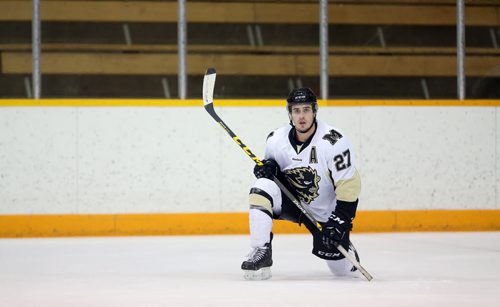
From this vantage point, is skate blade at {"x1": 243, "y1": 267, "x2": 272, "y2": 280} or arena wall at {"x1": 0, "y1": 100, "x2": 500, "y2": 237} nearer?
skate blade at {"x1": 243, "y1": 267, "x2": 272, "y2": 280}

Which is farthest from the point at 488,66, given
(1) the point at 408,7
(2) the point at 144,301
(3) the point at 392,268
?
(2) the point at 144,301

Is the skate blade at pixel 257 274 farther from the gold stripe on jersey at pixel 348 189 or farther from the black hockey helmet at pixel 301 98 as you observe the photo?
the black hockey helmet at pixel 301 98

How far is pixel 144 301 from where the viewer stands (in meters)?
3.39

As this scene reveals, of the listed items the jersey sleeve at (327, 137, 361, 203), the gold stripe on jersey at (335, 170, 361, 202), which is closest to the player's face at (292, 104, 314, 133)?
the jersey sleeve at (327, 137, 361, 203)

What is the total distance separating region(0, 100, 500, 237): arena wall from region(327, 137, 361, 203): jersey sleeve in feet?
9.48

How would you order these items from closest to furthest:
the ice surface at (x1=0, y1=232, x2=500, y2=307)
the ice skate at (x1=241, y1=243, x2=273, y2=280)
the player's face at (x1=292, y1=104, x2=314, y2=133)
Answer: the ice surface at (x1=0, y1=232, x2=500, y2=307), the ice skate at (x1=241, y1=243, x2=273, y2=280), the player's face at (x1=292, y1=104, x2=314, y2=133)

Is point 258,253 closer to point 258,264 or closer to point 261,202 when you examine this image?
Result: point 258,264

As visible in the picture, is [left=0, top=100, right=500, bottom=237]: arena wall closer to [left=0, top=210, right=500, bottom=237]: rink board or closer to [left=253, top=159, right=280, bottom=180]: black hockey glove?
[left=0, top=210, right=500, bottom=237]: rink board

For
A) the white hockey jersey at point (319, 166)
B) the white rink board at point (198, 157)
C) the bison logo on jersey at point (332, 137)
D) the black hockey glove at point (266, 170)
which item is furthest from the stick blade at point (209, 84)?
the white rink board at point (198, 157)

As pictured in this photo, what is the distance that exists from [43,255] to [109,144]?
168 centimetres

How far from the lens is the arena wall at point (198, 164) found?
6855 mm

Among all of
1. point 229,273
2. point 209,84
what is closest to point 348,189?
point 229,273

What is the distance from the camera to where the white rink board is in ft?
22.5

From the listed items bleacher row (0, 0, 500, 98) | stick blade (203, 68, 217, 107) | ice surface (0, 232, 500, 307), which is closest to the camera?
ice surface (0, 232, 500, 307)
